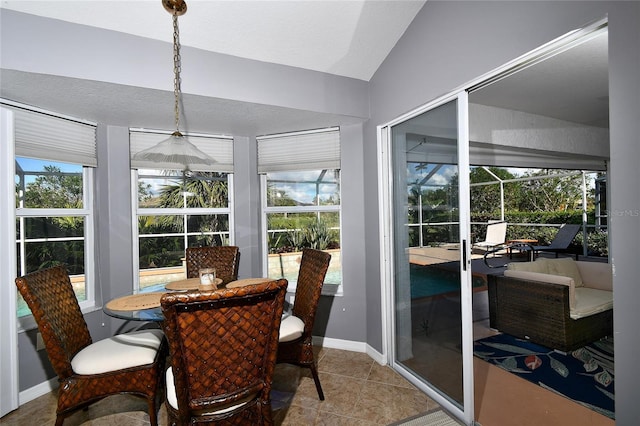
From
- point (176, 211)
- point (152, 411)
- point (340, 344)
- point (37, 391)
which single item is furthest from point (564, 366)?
point (37, 391)

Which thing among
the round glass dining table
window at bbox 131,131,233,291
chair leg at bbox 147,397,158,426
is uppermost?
window at bbox 131,131,233,291

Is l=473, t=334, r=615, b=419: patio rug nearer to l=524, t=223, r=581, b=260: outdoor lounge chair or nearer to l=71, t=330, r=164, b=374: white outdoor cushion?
l=71, t=330, r=164, b=374: white outdoor cushion

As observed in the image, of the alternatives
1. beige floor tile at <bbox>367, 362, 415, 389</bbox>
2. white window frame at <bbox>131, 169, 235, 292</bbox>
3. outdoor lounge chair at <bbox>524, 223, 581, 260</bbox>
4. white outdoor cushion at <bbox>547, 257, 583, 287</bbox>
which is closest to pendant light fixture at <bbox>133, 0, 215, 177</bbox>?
white window frame at <bbox>131, 169, 235, 292</bbox>

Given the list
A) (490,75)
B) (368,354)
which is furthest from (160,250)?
(490,75)

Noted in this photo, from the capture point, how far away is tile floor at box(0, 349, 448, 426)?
2.16m

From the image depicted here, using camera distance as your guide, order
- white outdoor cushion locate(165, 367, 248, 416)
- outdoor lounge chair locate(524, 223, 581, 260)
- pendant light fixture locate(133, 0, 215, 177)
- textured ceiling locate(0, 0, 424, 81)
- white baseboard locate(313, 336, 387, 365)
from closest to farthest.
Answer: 1. white outdoor cushion locate(165, 367, 248, 416)
2. pendant light fixture locate(133, 0, 215, 177)
3. textured ceiling locate(0, 0, 424, 81)
4. white baseboard locate(313, 336, 387, 365)
5. outdoor lounge chair locate(524, 223, 581, 260)

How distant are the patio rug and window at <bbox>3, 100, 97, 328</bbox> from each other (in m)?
3.93

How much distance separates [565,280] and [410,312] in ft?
5.18

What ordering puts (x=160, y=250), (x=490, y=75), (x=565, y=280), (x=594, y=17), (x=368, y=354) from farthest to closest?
(x=160, y=250)
(x=368, y=354)
(x=565, y=280)
(x=490, y=75)
(x=594, y=17)

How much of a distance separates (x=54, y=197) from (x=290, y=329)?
8.03ft

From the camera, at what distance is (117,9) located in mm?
2039

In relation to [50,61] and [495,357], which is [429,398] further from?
[50,61]

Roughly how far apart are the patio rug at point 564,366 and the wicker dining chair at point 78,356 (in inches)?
111

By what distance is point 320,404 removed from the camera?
2326mm
